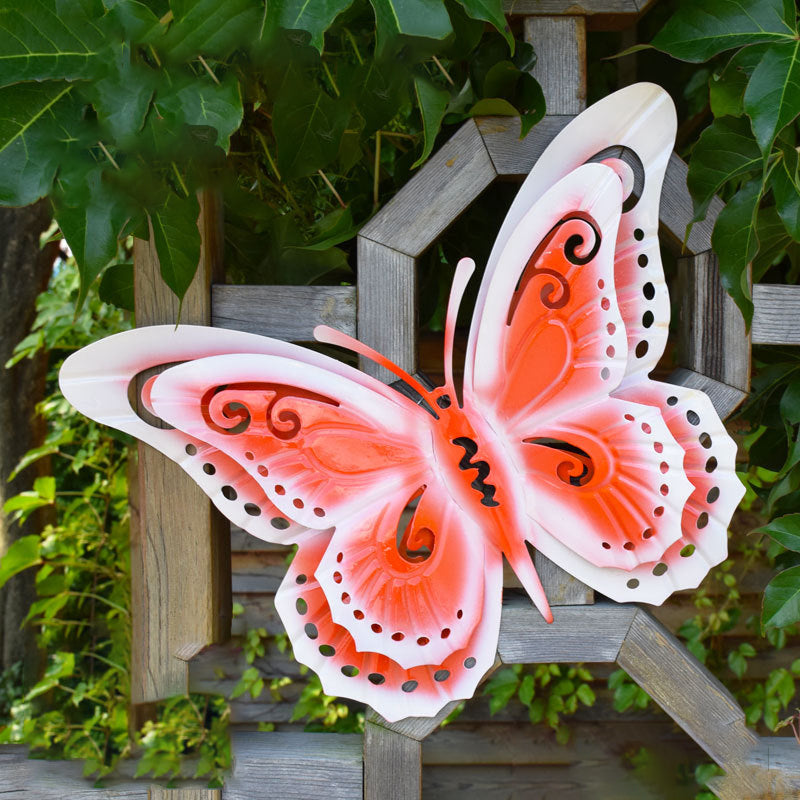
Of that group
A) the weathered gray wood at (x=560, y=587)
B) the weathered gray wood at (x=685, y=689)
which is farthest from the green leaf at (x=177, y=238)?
the weathered gray wood at (x=685, y=689)

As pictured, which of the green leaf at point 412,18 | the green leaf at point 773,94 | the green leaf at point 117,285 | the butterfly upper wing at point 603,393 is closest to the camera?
the green leaf at point 412,18

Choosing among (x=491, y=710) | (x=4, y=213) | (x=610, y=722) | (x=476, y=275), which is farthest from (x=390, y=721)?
(x=4, y=213)

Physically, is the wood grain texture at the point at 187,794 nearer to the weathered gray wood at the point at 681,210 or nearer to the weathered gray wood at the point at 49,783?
the weathered gray wood at the point at 49,783

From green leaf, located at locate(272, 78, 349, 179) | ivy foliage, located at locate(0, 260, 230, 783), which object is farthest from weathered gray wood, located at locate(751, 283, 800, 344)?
ivy foliage, located at locate(0, 260, 230, 783)

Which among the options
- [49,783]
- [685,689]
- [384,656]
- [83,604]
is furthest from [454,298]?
[83,604]

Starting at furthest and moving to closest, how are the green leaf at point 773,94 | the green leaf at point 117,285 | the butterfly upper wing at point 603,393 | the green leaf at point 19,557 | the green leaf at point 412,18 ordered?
1. the green leaf at point 19,557
2. the green leaf at point 117,285
3. the butterfly upper wing at point 603,393
4. the green leaf at point 773,94
5. the green leaf at point 412,18

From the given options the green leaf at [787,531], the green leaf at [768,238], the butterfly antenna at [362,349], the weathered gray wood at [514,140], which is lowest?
the green leaf at [787,531]

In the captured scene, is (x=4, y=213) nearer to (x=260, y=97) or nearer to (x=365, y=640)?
(x=260, y=97)

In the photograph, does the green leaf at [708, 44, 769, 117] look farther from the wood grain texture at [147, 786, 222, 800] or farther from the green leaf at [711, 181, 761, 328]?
the wood grain texture at [147, 786, 222, 800]
